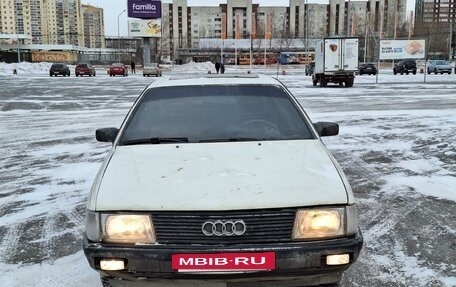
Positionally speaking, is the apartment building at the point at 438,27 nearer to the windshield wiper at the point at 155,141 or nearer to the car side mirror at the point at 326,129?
the car side mirror at the point at 326,129

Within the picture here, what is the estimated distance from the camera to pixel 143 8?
2461 inches

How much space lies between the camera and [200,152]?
365cm

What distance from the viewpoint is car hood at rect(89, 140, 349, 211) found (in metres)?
2.88

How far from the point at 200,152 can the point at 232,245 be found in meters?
1.01

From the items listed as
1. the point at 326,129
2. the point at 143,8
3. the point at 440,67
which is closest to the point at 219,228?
the point at 326,129

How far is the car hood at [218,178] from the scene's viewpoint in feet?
9.44

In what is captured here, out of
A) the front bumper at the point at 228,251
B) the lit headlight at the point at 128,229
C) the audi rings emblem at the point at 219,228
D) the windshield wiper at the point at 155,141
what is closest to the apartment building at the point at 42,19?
the windshield wiper at the point at 155,141

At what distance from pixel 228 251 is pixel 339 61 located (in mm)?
30209

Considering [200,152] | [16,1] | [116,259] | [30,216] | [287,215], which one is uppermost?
[16,1]

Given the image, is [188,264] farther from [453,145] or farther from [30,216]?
[453,145]

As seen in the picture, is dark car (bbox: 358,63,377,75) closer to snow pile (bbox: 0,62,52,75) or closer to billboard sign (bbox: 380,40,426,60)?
billboard sign (bbox: 380,40,426,60)

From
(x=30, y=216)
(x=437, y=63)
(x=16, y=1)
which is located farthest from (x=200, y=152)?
(x=16, y=1)

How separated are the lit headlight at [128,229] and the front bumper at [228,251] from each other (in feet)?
0.14

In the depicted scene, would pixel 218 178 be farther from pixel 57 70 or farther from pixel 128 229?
pixel 57 70
